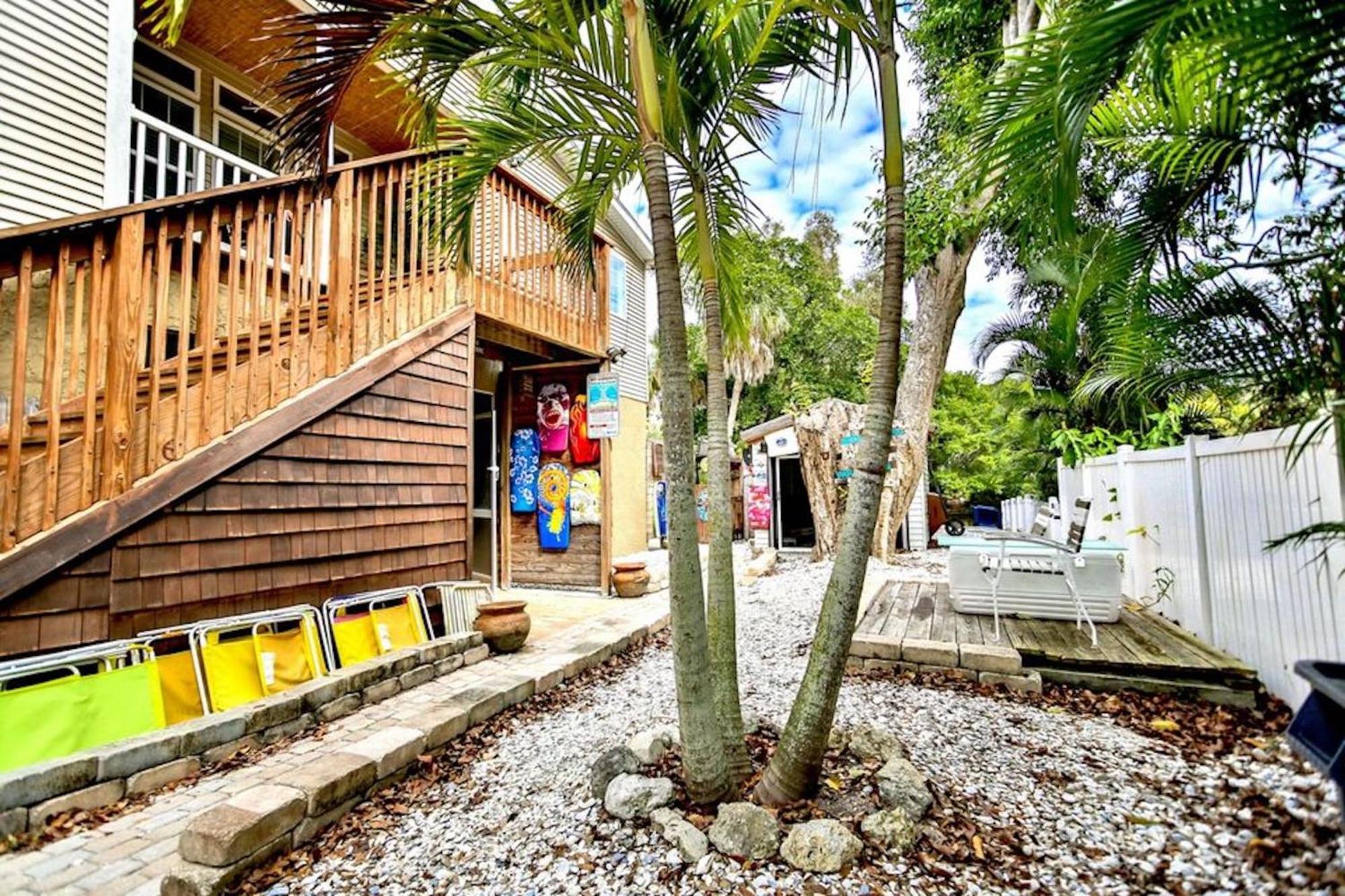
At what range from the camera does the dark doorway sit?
12.0 meters

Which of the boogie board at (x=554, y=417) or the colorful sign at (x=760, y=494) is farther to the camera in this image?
the colorful sign at (x=760, y=494)

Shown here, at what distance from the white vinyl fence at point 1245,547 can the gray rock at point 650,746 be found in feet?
7.37

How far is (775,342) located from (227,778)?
56.2 ft

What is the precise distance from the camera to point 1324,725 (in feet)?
4.34

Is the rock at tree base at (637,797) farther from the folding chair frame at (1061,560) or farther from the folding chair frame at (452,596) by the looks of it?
the folding chair frame at (1061,560)

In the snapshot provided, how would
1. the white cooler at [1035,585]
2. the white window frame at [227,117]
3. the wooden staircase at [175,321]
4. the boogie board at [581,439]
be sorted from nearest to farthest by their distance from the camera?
1. the wooden staircase at [175,321]
2. the white cooler at [1035,585]
3. the white window frame at [227,117]
4. the boogie board at [581,439]

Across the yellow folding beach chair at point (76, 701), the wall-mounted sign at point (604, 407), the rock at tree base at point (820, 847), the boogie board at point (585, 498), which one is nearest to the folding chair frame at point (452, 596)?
the yellow folding beach chair at point (76, 701)

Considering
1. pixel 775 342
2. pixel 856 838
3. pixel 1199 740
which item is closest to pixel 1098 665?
pixel 1199 740

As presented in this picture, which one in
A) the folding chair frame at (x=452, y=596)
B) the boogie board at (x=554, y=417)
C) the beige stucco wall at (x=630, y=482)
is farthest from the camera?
the beige stucco wall at (x=630, y=482)

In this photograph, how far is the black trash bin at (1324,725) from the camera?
3.99ft

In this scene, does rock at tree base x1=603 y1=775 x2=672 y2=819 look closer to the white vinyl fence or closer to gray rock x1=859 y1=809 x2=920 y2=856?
gray rock x1=859 y1=809 x2=920 y2=856

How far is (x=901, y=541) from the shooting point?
36.0 ft

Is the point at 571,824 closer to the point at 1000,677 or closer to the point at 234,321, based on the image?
the point at 1000,677

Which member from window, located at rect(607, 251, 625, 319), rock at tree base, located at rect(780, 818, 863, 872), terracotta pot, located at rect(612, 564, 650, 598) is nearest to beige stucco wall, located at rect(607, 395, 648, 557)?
window, located at rect(607, 251, 625, 319)
